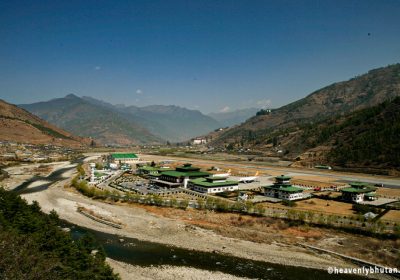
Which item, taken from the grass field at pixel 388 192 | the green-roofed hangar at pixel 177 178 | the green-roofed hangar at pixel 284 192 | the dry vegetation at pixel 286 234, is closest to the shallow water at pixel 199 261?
the dry vegetation at pixel 286 234

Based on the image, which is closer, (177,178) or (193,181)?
(193,181)

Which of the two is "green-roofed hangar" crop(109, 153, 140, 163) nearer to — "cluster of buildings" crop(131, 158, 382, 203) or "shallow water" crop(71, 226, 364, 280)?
"cluster of buildings" crop(131, 158, 382, 203)

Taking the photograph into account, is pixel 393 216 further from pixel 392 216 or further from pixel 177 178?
pixel 177 178

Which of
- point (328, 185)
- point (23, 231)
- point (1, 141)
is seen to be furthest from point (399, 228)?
point (1, 141)

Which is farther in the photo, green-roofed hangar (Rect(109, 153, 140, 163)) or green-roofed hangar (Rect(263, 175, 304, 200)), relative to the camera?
green-roofed hangar (Rect(109, 153, 140, 163))

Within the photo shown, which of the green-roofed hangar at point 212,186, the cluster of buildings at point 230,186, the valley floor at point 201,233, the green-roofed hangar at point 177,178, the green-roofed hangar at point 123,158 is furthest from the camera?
the green-roofed hangar at point 123,158

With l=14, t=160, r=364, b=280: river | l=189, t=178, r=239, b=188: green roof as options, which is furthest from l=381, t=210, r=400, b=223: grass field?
l=189, t=178, r=239, b=188: green roof

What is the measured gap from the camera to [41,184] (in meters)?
86.4

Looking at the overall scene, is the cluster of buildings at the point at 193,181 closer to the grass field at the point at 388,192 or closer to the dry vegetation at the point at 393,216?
the grass field at the point at 388,192

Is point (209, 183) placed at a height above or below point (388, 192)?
above

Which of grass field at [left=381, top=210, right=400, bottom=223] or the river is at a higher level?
grass field at [left=381, top=210, right=400, bottom=223]

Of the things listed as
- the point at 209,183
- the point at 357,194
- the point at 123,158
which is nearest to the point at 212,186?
the point at 209,183

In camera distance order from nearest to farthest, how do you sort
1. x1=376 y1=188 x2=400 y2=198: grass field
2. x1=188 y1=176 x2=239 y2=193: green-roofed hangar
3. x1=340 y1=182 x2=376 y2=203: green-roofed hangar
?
x1=340 y1=182 x2=376 y2=203: green-roofed hangar < x1=376 y1=188 x2=400 y2=198: grass field < x1=188 y1=176 x2=239 y2=193: green-roofed hangar

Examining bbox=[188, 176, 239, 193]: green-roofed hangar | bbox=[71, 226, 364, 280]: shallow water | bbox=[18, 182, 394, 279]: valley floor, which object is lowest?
bbox=[71, 226, 364, 280]: shallow water
